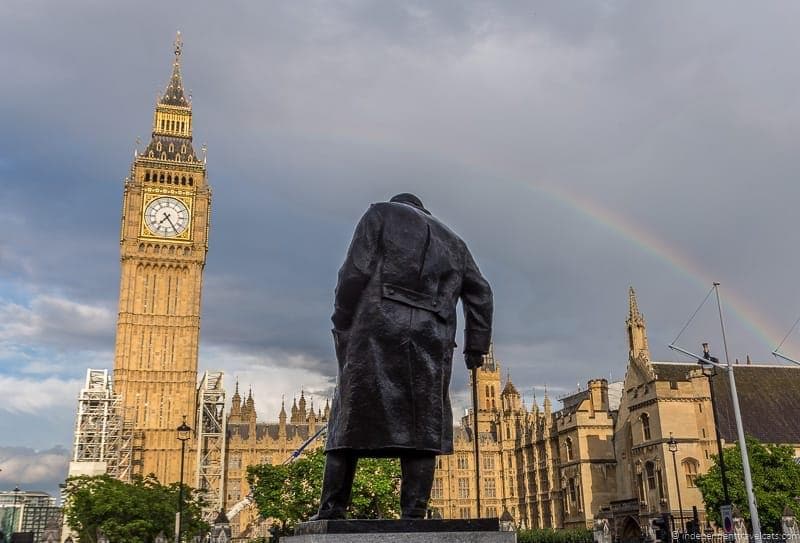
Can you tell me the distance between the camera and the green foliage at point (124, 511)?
44719 millimetres

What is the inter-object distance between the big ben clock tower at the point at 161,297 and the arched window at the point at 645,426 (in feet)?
159

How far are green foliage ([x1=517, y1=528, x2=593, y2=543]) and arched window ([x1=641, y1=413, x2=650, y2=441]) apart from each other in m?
8.04

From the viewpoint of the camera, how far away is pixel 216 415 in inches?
3317

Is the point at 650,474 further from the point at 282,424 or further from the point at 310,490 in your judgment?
the point at 282,424

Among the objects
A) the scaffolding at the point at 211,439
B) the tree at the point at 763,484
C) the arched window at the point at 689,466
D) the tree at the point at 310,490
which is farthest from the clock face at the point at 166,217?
the tree at the point at 763,484

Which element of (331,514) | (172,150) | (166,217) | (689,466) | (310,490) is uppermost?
(172,150)

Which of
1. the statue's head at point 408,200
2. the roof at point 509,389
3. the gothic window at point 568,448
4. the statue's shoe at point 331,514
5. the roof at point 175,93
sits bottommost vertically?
the statue's shoe at point 331,514

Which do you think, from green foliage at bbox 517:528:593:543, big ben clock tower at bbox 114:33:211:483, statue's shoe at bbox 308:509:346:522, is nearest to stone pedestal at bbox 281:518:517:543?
statue's shoe at bbox 308:509:346:522

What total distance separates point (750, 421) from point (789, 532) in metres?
25.7

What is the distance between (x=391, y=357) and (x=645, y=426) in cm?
5161

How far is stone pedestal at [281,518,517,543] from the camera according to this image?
7439mm

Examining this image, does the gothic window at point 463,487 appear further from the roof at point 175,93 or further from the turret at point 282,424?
the roof at point 175,93

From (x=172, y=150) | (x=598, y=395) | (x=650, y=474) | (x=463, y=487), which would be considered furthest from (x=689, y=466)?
(x=172, y=150)

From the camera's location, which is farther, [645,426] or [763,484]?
[645,426]
